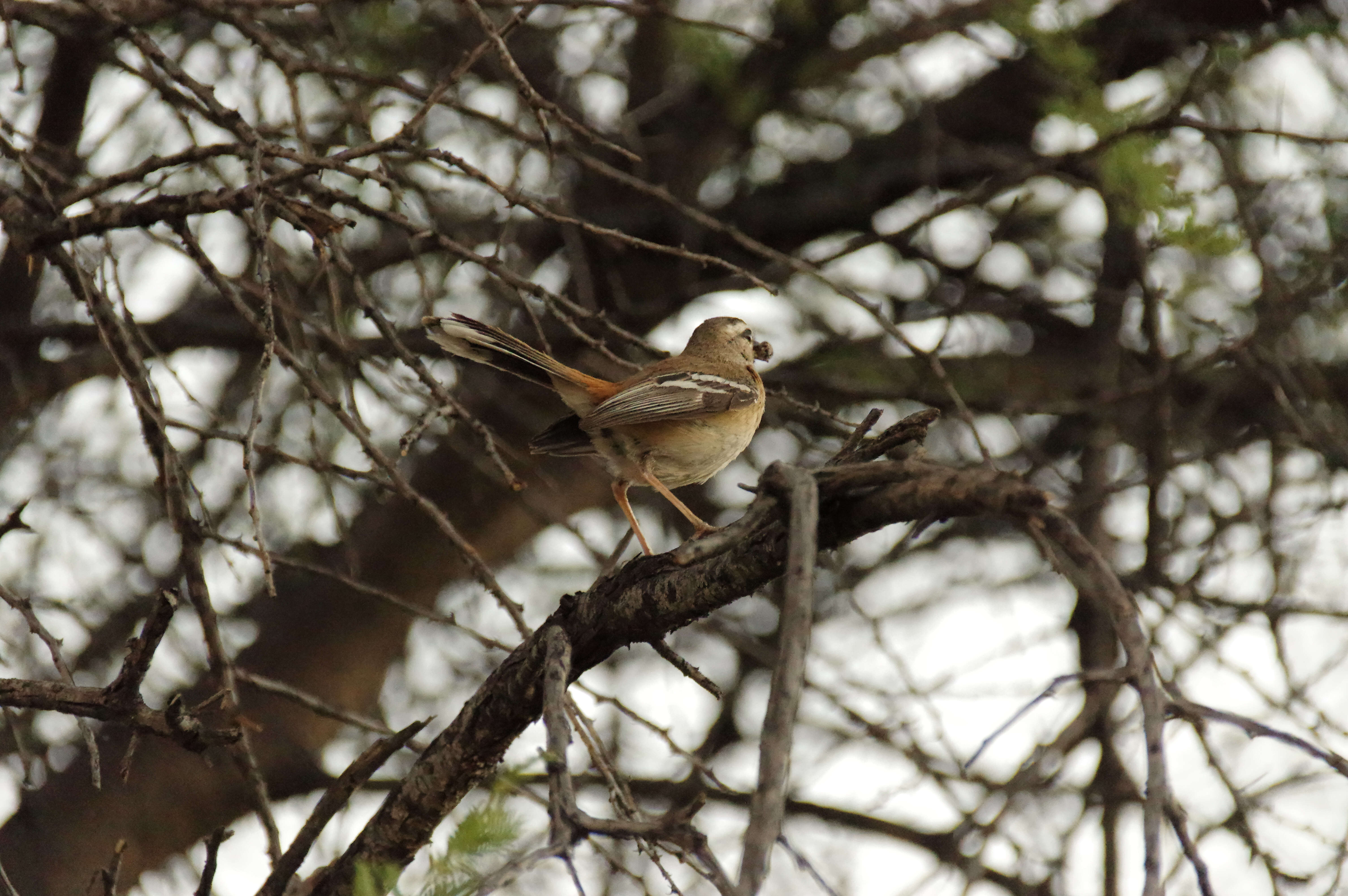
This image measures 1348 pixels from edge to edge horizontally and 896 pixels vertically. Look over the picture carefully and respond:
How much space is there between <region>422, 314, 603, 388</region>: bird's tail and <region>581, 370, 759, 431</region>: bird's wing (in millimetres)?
227

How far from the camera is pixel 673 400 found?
525 cm

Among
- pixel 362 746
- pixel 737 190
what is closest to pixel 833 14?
pixel 737 190

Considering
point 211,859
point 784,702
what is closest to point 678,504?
point 211,859

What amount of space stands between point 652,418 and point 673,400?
15 centimetres

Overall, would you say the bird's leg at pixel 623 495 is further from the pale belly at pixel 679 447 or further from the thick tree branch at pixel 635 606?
the thick tree branch at pixel 635 606

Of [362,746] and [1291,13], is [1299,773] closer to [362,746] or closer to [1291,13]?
[1291,13]

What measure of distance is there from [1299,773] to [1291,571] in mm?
1531

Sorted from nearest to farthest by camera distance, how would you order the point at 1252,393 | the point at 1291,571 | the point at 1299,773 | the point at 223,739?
the point at 223,739, the point at 1299,773, the point at 1291,571, the point at 1252,393

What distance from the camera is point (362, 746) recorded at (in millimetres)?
7078

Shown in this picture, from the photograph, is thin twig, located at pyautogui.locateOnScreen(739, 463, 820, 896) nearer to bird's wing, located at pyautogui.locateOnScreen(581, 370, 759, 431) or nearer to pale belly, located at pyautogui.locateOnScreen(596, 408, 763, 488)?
bird's wing, located at pyautogui.locateOnScreen(581, 370, 759, 431)

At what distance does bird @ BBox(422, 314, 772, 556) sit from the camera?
5.15m

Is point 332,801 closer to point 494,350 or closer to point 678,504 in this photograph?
point 494,350

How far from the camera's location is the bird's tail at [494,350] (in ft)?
15.5

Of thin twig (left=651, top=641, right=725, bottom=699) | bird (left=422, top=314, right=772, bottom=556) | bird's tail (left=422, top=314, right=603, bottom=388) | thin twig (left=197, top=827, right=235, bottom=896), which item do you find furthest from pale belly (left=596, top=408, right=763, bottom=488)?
thin twig (left=197, top=827, right=235, bottom=896)
